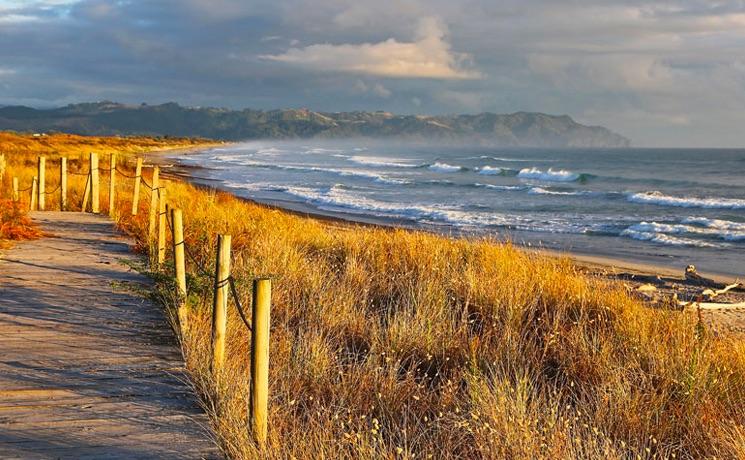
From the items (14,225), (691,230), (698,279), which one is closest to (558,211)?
(691,230)

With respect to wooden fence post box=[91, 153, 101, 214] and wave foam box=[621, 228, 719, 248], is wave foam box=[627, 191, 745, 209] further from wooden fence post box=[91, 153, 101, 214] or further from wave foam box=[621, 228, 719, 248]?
wooden fence post box=[91, 153, 101, 214]

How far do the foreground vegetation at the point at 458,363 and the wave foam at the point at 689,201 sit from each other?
2752cm

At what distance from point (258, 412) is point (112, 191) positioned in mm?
12247

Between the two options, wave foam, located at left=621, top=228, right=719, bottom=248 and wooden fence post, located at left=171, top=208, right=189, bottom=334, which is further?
wave foam, located at left=621, top=228, right=719, bottom=248

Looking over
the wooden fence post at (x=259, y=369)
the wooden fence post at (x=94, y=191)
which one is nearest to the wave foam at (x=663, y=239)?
the wooden fence post at (x=94, y=191)

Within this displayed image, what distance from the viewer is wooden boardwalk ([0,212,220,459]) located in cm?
401

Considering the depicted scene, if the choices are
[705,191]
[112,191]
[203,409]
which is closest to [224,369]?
[203,409]

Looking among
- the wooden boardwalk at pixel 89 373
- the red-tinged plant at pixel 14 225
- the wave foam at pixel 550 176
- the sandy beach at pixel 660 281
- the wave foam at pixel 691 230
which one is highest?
the wave foam at pixel 550 176

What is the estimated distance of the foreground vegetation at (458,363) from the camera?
4809mm

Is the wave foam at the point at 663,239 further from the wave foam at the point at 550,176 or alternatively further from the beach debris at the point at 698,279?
the wave foam at the point at 550,176

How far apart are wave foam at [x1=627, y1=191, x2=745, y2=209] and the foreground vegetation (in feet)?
90.3

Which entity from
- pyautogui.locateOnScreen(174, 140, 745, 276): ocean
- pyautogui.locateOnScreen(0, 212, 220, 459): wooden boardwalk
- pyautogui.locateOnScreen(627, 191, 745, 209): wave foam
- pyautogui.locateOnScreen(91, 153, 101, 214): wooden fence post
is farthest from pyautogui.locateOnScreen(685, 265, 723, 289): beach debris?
pyautogui.locateOnScreen(627, 191, 745, 209): wave foam

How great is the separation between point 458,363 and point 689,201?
34.1 m

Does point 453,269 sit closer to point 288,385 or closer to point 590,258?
point 288,385
